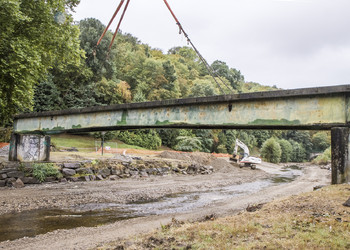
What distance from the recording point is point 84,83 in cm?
4372

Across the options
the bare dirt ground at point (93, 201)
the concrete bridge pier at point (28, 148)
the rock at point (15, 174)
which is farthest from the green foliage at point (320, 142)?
the rock at point (15, 174)

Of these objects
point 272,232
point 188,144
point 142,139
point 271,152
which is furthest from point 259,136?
point 272,232

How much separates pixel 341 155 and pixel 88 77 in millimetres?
38005

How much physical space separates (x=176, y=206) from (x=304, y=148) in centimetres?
8966

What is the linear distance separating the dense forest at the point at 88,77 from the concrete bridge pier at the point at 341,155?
28.1ft

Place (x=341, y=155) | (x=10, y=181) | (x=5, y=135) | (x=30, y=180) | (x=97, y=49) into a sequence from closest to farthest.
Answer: (x=341, y=155)
(x=10, y=181)
(x=30, y=180)
(x=5, y=135)
(x=97, y=49)

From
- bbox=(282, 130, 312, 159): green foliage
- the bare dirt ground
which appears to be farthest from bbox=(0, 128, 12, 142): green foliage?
bbox=(282, 130, 312, 159): green foliage

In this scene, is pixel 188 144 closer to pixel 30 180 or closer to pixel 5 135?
pixel 5 135

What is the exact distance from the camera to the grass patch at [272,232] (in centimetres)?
439

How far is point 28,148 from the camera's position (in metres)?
16.9

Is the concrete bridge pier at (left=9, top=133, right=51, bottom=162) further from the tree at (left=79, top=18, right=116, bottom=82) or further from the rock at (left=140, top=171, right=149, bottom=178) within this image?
the tree at (left=79, top=18, right=116, bottom=82)

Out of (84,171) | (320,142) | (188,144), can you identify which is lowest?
(84,171)

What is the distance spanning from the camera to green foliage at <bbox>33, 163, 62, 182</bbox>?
50.7 feet

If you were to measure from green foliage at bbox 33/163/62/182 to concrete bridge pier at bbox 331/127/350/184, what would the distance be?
48.2 feet
